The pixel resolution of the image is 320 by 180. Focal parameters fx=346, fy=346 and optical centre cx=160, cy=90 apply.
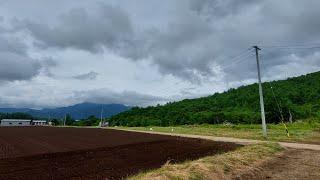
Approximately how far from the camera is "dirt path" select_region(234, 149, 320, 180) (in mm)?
15430

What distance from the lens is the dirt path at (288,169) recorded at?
15430 millimetres

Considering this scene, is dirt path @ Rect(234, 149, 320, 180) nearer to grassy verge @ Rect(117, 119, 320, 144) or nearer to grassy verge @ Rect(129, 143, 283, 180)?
grassy verge @ Rect(129, 143, 283, 180)

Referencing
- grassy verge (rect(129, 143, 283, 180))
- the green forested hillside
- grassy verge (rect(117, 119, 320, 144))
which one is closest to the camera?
grassy verge (rect(129, 143, 283, 180))

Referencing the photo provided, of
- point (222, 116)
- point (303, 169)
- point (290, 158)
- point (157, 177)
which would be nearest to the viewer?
point (157, 177)

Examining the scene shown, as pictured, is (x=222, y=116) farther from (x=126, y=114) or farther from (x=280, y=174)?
(x=280, y=174)

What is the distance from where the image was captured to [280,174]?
16.0 metres

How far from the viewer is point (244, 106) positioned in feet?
430

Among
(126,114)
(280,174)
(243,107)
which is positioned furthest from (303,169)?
(126,114)

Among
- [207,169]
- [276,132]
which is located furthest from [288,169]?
[276,132]

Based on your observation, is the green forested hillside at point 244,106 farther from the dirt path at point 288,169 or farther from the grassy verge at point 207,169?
the grassy verge at point 207,169

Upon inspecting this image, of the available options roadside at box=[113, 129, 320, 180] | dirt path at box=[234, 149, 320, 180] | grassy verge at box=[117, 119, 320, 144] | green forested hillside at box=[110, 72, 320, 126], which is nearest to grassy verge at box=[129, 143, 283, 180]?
roadside at box=[113, 129, 320, 180]

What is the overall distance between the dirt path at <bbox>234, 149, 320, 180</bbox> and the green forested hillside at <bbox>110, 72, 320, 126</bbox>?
260ft

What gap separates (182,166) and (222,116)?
341 ft

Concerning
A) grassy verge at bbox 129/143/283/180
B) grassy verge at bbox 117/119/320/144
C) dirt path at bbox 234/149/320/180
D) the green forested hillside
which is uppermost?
the green forested hillside
